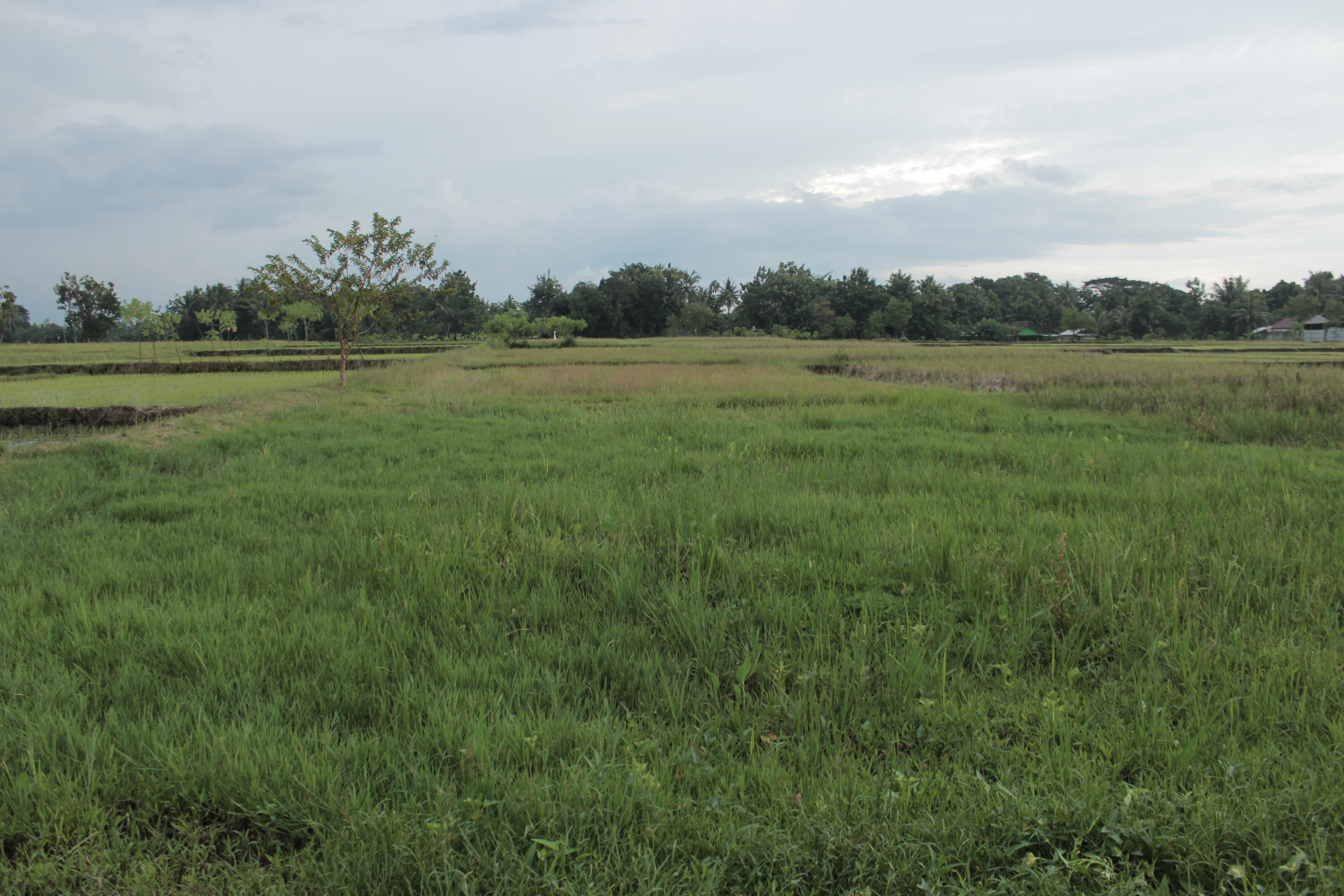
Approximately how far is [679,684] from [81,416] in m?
13.1

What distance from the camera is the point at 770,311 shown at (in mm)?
64062

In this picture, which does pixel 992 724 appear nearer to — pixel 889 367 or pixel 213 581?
pixel 213 581

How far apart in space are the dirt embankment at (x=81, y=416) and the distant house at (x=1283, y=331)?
73.5 metres

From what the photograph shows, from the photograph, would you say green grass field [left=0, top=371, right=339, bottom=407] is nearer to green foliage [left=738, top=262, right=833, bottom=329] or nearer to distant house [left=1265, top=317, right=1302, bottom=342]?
green foliage [left=738, top=262, right=833, bottom=329]

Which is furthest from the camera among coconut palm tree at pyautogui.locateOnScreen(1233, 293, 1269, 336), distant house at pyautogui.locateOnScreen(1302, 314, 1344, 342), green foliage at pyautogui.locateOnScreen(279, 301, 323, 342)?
coconut palm tree at pyautogui.locateOnScreen(1233, 293, 1269, 336)

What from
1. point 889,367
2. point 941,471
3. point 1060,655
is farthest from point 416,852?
point 889,367

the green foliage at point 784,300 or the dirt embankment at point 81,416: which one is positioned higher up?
the green foliage at point 784,300

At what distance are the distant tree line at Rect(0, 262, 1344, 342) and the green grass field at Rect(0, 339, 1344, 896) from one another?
4757 cm

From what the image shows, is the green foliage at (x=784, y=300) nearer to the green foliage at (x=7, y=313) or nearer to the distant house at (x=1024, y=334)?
the distant house at (x=1024, y=334)

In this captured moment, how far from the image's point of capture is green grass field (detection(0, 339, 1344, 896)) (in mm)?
1708

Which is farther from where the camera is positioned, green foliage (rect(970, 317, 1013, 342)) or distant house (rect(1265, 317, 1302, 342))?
green foliage (rect(970, 317, 1013, 342))

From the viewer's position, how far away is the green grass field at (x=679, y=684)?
5.60ft

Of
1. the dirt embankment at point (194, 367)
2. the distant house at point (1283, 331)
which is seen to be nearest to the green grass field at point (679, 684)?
the dirt embankment at point (194, 367)

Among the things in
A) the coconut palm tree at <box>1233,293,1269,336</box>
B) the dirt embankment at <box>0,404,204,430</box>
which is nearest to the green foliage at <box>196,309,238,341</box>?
the dirt embankment at <box>0,404,204,430</box>
